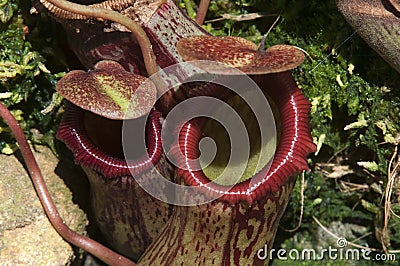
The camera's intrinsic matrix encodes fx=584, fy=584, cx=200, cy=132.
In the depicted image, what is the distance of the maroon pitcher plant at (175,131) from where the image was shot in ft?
4.81

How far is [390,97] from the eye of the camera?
6.09 feet

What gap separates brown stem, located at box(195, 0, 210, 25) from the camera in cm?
188

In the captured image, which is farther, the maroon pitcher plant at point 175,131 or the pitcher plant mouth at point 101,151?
the pitcher plant mouth at point 101,151

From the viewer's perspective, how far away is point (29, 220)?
186cm

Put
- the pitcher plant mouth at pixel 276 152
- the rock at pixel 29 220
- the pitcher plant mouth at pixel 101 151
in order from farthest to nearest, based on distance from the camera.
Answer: the rock at pixel 29 220 < the pitcher plant mouth at pixel 101 151 < the pitcher plant mouth at pixel 276 152

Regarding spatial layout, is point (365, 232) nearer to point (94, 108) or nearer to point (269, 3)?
point (269, 3)

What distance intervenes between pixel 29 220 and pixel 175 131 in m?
0.63

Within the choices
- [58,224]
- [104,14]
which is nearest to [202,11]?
[104,14]

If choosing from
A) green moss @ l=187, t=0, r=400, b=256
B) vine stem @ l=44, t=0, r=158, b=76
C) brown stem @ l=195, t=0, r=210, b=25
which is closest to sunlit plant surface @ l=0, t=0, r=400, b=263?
green moss @ l=187, t=0, r=400, b=256

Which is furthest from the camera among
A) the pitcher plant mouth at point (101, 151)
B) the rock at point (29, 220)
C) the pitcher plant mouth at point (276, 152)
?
the rock at point (29, 220)

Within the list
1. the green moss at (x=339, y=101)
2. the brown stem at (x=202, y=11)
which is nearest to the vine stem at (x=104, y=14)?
the brown stem at (x=202, y=11)

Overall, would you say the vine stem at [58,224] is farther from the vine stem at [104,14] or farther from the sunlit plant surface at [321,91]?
the vine stem at [104,14]

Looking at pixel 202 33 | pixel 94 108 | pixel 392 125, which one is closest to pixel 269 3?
pixel 202 33

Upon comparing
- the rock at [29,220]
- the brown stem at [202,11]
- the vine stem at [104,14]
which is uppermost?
the vine stem at [104,14]
